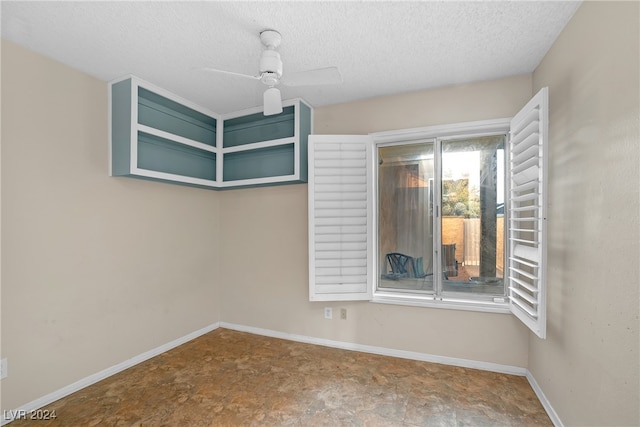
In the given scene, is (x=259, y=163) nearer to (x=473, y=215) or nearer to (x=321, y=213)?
(x=321, y=213)

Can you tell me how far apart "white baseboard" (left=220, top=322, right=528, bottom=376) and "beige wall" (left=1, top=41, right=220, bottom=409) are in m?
0.98

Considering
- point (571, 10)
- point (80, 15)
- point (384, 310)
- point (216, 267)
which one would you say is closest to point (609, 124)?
point (571, 10)

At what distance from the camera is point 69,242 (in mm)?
2334

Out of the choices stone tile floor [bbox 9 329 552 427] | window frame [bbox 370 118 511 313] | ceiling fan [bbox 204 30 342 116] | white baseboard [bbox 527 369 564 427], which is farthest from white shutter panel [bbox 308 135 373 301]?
white baseboard [bbox 527 369 564 427]

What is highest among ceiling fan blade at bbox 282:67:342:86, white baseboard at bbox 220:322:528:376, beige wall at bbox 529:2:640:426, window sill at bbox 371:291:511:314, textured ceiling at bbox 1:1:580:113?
textured ceiling at bbox 1:1:580:113

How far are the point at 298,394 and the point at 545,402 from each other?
1.71m

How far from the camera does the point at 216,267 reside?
3756 mm

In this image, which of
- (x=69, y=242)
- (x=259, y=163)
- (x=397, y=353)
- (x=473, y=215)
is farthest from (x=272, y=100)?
(x=397, y=353)

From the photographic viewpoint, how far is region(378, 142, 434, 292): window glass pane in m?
2.97

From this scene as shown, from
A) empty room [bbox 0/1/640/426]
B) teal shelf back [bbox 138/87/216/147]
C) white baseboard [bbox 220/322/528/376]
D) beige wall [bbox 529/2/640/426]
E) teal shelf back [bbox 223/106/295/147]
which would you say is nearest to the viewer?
beige wall [bbox 529/2/640/426]

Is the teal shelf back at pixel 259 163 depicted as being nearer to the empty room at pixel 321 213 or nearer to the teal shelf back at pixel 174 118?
the empty room at pixel 321 213

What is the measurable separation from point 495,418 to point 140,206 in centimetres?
327

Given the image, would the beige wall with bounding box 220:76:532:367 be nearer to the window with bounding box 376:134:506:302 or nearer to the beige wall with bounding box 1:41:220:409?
the window with bounding box 376:134:506:302

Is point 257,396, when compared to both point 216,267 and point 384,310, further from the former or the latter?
point 216,267
